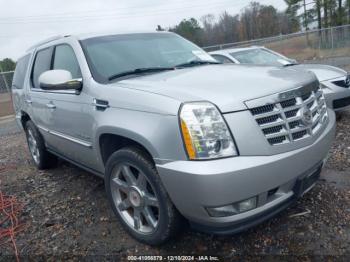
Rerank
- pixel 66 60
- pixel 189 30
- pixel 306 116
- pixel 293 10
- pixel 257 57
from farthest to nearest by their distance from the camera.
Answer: pixel 189 30 < pixel 293 10 < pixel 257 57 < pixel 66 60 < pixel 306 116

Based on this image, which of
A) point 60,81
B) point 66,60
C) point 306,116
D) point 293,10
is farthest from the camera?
point 293,10

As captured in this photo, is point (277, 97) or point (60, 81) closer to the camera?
point (277, 97)

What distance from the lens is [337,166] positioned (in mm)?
3732

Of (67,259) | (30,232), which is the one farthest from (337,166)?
(30,232)

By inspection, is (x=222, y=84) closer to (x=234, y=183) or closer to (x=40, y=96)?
(x=234, y=183)

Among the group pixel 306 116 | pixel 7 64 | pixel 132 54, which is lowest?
pixel 306 116

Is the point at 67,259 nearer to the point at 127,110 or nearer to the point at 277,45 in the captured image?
the point at 127,110

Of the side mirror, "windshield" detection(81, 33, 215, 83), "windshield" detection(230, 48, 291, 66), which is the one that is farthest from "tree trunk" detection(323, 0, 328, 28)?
the side mirror

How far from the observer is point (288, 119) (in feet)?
7.18

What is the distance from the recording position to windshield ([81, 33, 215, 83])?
3.01 meters

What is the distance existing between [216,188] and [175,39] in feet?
7.90

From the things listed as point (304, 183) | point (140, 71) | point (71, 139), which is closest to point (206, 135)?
point (304, 183)

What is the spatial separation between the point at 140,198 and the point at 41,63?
2.68 meters

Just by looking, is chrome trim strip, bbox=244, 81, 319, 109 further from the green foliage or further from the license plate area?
the green foliage
